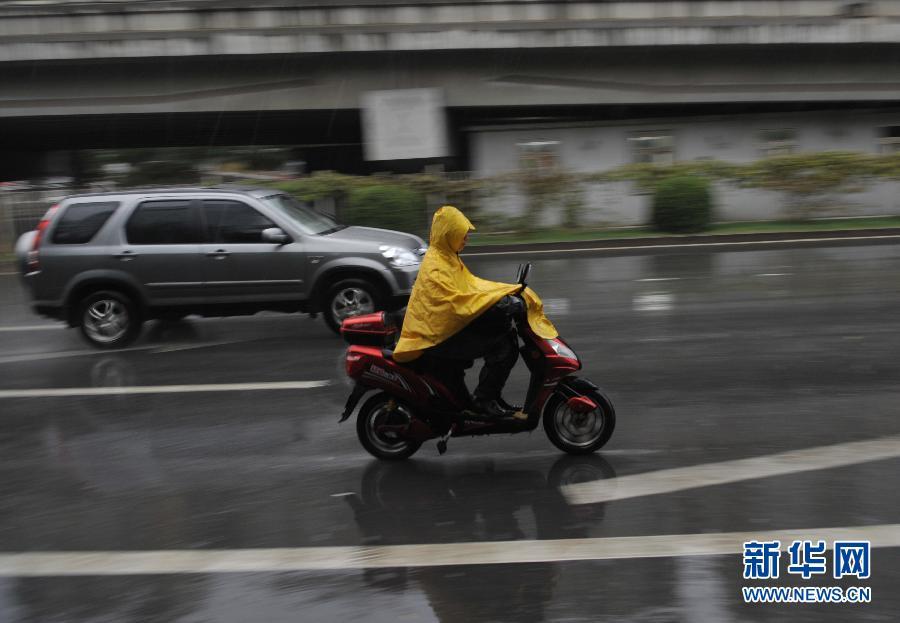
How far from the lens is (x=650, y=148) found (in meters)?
28.1

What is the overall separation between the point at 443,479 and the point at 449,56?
23778mm

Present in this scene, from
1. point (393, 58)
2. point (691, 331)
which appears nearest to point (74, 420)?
point (691, 331)

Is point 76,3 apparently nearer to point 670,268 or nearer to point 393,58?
point 393,58

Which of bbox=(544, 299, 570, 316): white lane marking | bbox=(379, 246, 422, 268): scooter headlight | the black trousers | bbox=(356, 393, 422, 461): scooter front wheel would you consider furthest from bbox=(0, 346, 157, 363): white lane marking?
the black trousers

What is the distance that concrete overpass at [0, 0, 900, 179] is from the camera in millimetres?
27453

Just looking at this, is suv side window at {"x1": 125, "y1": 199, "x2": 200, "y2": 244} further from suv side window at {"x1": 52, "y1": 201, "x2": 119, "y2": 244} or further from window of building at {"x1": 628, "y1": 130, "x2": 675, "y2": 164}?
window of building at {"x1": 628, "y1": 130, "x2": 675, "y2": 164}

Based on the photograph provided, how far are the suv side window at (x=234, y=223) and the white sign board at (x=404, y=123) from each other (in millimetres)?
16758

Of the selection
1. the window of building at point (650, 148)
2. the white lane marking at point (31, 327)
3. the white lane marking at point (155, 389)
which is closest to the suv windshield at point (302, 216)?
the white lane marking at point (155, 389)

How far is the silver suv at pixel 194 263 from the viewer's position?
11.0m

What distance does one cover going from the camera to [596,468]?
245 inches

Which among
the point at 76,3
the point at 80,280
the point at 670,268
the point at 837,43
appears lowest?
the point at 670,268

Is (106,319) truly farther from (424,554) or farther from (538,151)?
(538,151)

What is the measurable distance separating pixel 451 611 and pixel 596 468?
209cm

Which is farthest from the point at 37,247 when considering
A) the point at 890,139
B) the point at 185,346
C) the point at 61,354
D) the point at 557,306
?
the point at 890,139
